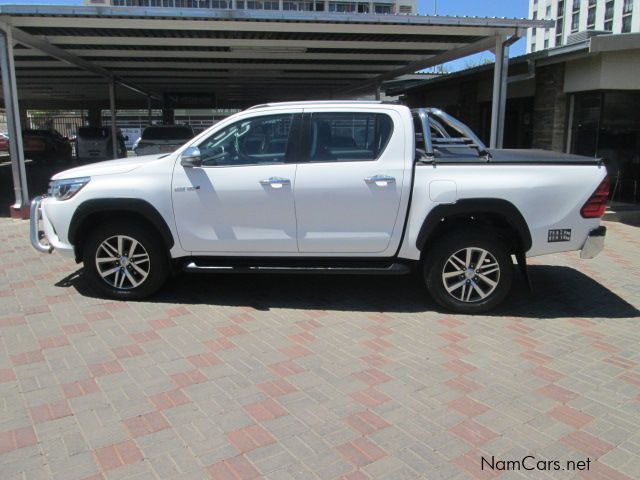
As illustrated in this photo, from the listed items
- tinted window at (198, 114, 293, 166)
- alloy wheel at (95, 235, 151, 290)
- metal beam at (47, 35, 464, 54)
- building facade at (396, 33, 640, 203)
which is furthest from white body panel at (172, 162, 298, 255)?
building facade at (396, 33, 640, 203)

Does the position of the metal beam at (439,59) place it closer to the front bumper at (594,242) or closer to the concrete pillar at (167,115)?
the front bumper at (594,242)

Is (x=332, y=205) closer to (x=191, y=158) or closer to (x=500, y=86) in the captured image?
(x=191, y=158)

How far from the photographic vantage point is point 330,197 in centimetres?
502

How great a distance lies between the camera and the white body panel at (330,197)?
4.94 m

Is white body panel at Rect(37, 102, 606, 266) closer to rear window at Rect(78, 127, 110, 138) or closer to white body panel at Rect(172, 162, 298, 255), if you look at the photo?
white body panel at Rect(172, 162, 298, 255)

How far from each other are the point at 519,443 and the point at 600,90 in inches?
368

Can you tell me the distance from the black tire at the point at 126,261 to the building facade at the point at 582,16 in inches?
2655

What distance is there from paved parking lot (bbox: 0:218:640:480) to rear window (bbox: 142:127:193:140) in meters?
11.5

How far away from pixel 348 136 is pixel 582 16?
88.6 m

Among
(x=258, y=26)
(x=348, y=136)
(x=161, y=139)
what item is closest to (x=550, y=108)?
(x=258, y=26)

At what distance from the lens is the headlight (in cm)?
527

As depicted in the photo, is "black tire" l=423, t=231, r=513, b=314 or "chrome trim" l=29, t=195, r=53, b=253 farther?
"chrome trim" l=29, t=195, r=53, b=253

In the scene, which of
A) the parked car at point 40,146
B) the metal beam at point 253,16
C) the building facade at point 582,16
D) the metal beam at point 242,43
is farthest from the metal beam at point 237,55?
the building facade at point 582,16

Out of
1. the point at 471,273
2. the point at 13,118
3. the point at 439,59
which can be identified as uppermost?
the point at 439,59
